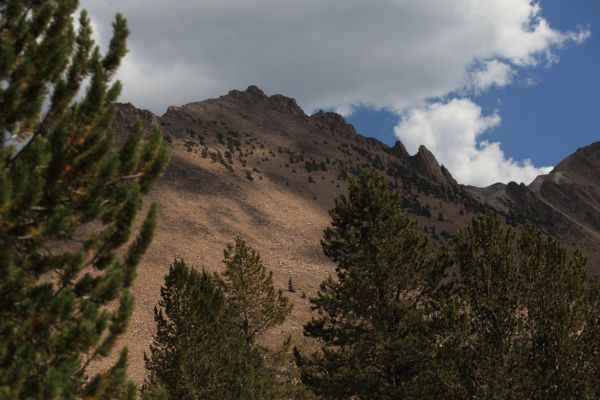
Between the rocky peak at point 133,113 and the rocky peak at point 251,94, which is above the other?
the rocky peak at point 251,94

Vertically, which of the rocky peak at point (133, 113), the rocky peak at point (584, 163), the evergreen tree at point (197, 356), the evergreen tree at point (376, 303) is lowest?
the evergreen tree at point (197, 356)

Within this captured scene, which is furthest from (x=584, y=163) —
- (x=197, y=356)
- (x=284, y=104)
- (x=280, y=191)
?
(x=197, y=356)

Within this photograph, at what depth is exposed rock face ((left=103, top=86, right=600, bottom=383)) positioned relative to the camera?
47781 mm

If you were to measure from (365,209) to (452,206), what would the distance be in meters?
81.5

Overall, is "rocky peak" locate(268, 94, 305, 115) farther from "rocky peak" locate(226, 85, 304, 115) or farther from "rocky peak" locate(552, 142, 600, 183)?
"rocky peak" locate(552, 142, 600, 183)

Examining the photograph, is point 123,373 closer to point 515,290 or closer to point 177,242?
point 515,290

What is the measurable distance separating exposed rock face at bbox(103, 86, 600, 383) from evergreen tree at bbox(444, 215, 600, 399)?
17.3 metres

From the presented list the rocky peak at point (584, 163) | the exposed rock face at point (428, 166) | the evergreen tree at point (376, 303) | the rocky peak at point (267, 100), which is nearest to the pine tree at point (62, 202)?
the evergreen tree at point (376, 303)

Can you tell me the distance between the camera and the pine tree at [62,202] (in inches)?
185

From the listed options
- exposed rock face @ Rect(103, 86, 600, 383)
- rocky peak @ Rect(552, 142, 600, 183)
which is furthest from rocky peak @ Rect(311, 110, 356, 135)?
rocky peak @ Rect(552, 142, 600, 183)

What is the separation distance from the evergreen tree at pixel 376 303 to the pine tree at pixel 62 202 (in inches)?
414

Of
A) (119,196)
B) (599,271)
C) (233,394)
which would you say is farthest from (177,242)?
(599,271)

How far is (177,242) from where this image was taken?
48594 mm

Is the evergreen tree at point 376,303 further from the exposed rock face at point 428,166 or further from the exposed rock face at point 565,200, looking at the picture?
the exposed rock face at point 428,166
